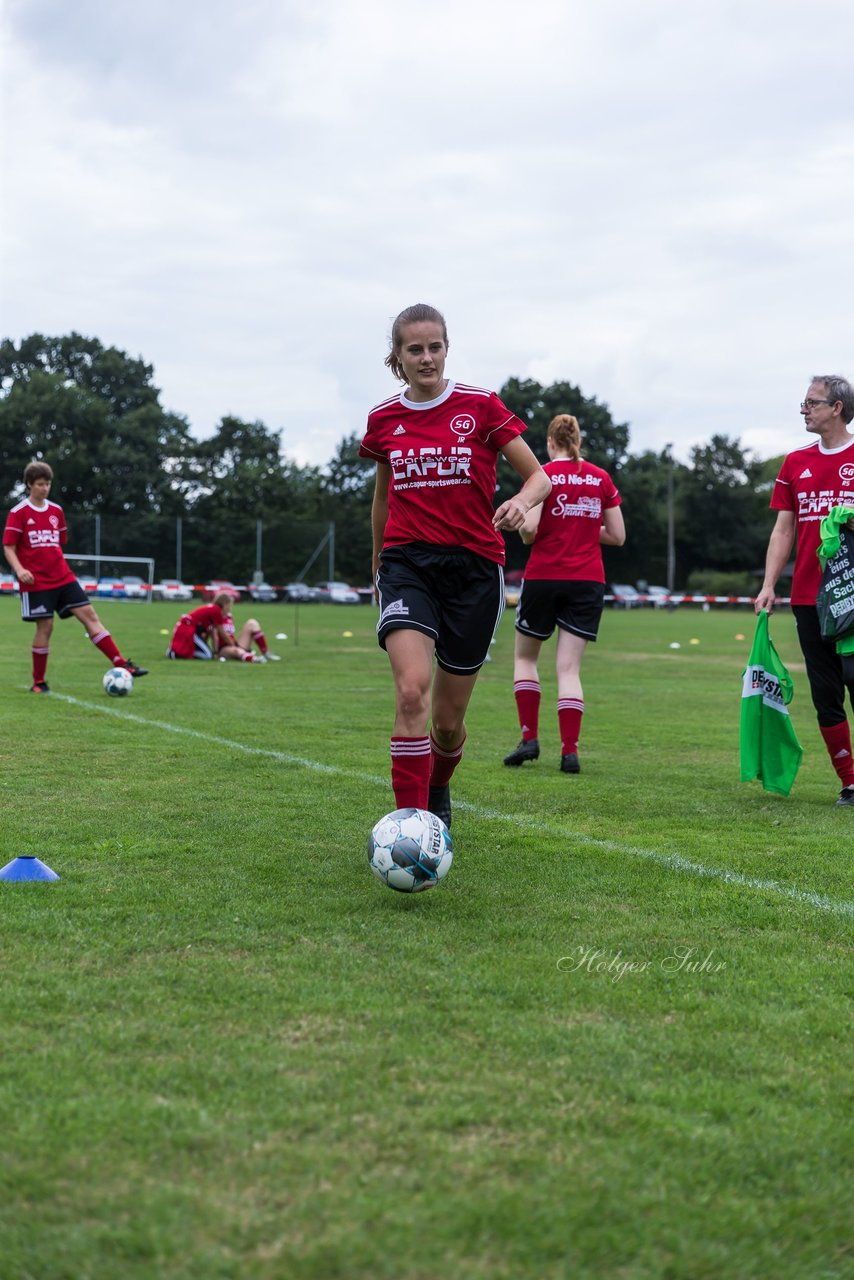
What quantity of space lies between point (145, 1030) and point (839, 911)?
2.42 metres

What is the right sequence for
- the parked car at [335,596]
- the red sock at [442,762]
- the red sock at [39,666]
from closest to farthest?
the red sock at [442,762], the red sock at [39,666], the parked car at [335,596]

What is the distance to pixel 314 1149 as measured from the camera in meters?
2.39

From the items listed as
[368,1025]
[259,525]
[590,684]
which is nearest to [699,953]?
[368,1025]

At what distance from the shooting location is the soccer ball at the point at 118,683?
37.8 feet

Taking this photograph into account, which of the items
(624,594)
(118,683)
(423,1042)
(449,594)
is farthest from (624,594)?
(423,1042)

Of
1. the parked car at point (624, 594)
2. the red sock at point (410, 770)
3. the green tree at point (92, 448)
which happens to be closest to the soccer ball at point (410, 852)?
the red sock at point (410, 770)

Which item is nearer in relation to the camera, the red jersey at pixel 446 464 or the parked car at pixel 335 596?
the red jersey at pixel 446 464

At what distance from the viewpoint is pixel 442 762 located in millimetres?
5477

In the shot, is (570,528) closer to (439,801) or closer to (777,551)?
(777,551)

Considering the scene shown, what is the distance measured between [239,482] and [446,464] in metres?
63.4

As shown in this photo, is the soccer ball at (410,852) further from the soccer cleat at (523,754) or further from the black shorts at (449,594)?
the soccer cleat at (523,754)

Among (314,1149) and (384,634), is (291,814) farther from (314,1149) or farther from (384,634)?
(314,1149)

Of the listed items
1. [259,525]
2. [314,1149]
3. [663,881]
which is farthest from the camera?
[259,525]

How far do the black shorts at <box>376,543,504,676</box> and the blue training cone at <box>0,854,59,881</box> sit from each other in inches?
58.7
